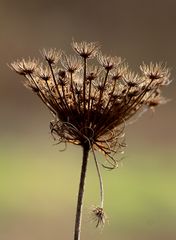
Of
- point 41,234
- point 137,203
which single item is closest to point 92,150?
point 41,234

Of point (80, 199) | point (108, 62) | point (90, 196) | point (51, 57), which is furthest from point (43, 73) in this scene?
point (90, 196)

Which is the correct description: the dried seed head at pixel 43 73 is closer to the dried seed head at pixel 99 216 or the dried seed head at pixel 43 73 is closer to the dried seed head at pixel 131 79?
the dried seed head at pixel 131 79

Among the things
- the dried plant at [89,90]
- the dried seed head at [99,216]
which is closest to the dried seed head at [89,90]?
the dried plant at [89,90]

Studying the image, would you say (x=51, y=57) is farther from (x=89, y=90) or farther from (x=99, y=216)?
(x=99, y=216)

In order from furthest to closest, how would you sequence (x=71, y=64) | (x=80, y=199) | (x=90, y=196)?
(x=90, y=196) < (x=71, y=64) < (x=80, y=199)

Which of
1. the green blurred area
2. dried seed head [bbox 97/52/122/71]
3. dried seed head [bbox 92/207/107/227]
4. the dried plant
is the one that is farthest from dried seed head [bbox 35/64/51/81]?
the green blurred area

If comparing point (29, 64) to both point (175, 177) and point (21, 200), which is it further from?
point (175, 177)

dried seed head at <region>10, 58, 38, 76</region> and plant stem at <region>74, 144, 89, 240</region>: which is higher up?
dried seed head at <region>10, 58, 38, 76</region>

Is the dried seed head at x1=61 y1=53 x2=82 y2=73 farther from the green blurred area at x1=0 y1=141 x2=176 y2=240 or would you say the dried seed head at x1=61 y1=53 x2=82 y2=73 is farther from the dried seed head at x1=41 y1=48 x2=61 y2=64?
the green blurred area at x1=0 y1=141 x2=176 y2=240

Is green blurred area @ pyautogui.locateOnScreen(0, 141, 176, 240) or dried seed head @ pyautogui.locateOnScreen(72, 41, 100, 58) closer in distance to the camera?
dried seed head @ pyautogui.locateOnScreen(72, 41, 100, 58)
